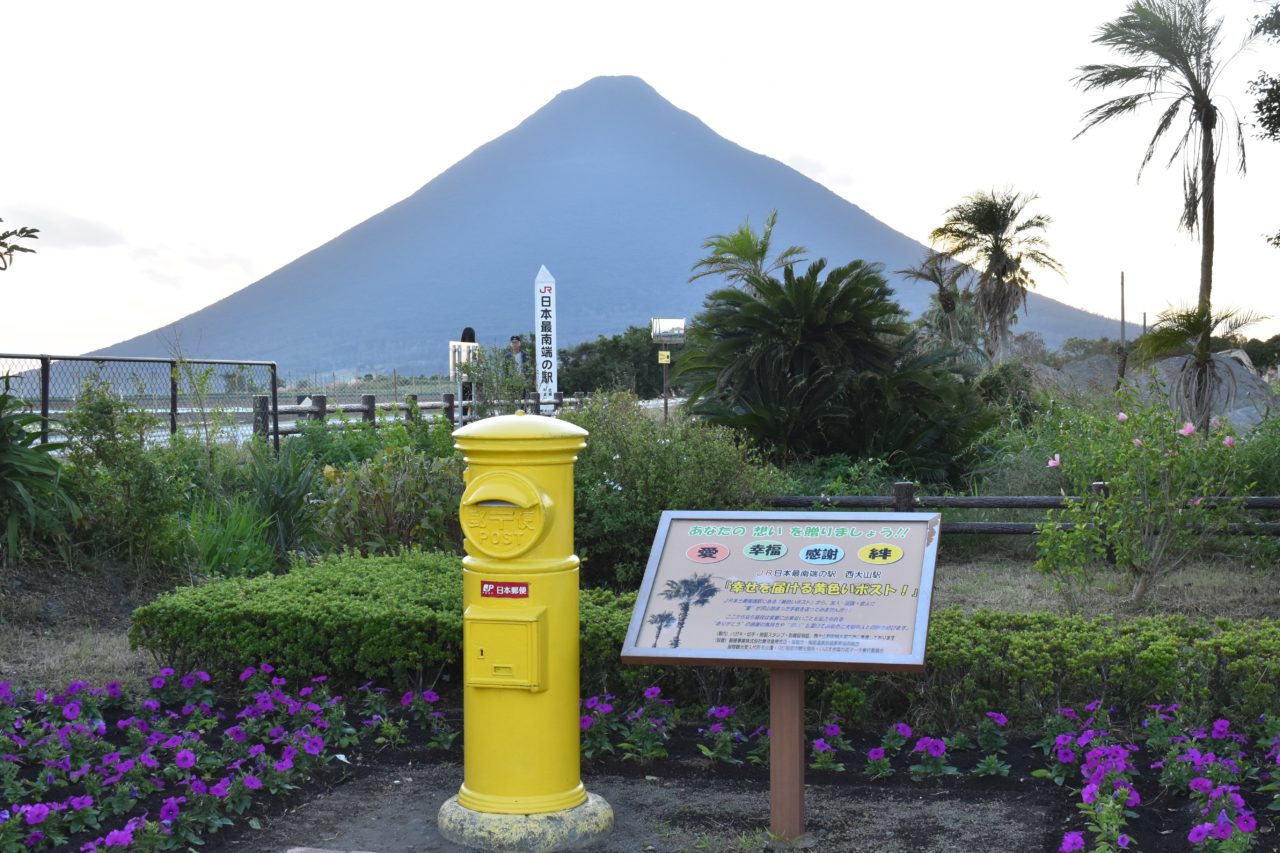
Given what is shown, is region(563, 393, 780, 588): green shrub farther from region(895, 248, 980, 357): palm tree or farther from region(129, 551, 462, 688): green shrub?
region(895, 248, 980, 357): palm tree

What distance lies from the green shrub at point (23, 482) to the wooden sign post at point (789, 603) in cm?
533

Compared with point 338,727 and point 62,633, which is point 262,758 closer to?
point 338,727

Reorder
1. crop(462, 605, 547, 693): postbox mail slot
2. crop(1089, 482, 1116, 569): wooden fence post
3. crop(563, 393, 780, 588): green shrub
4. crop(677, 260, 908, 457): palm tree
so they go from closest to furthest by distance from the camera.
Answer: crop(462, 605, 547, 693): postbox mail slot, crop(1089, 482, 1116, 569): wooden fence post, crop(563, 393, 780, 588): green shrub, crop(677, 260, 908, 457): palm tree

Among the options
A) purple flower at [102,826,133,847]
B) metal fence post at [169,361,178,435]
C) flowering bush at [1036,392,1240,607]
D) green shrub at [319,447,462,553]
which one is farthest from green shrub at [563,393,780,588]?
metal fence post at [169,361,178,435]

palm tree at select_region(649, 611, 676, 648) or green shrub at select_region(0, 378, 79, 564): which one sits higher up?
green shrub at select_region(0, 378, 79, 564)

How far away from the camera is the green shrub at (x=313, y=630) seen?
5727mm

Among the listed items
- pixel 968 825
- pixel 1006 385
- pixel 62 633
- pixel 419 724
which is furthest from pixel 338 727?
pixel 1006 385

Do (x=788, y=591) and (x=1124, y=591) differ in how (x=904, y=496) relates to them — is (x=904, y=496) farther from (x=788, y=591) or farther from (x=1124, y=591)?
(x=788, y=591)

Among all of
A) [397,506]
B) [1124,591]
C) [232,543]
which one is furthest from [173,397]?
[1124,591]

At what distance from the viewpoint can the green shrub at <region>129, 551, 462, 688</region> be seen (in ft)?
18.8

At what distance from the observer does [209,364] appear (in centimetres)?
1316

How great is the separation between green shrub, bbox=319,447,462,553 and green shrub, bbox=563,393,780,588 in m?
0.91

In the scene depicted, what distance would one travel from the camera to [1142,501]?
8219 millimetres

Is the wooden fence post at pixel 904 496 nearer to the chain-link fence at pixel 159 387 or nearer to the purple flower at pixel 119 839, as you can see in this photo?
the chain-link fence at pixel 159 387
